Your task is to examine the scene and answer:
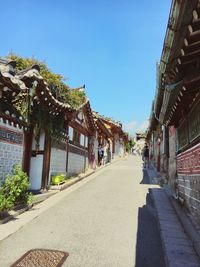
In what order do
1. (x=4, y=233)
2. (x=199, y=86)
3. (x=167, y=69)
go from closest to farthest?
(x=167, y=69), (x=199, y=86), (x=4, y=233)

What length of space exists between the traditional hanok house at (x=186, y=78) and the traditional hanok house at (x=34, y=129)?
4.17m

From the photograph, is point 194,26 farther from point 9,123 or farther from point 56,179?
point 56,179

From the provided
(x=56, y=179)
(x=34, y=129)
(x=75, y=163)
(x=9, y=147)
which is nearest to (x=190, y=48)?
(x=9, y=147)

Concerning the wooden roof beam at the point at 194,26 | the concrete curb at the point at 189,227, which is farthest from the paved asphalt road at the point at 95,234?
the wooden roof beam at the point at 194,26

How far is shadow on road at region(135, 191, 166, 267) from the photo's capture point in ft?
18.2

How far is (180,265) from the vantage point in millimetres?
5031

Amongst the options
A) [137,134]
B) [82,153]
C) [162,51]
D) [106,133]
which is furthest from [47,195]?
[137,134]

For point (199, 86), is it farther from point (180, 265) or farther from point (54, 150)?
point (54, 150)

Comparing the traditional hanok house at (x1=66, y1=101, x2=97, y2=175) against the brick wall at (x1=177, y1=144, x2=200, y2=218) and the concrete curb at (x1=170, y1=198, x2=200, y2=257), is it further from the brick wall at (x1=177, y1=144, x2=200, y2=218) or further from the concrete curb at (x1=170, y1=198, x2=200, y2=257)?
the brick wall at (x1=177, y1=144, x2=200, y2=218)

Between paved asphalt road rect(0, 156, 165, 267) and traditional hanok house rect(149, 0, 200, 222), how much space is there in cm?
149

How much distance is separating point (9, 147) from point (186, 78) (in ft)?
20.3

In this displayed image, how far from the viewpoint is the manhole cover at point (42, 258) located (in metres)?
5.25

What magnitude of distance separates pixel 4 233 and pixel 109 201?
17.1ft

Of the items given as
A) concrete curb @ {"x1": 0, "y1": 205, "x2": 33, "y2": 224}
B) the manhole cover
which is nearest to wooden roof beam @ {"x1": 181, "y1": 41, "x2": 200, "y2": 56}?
the manhole cover
